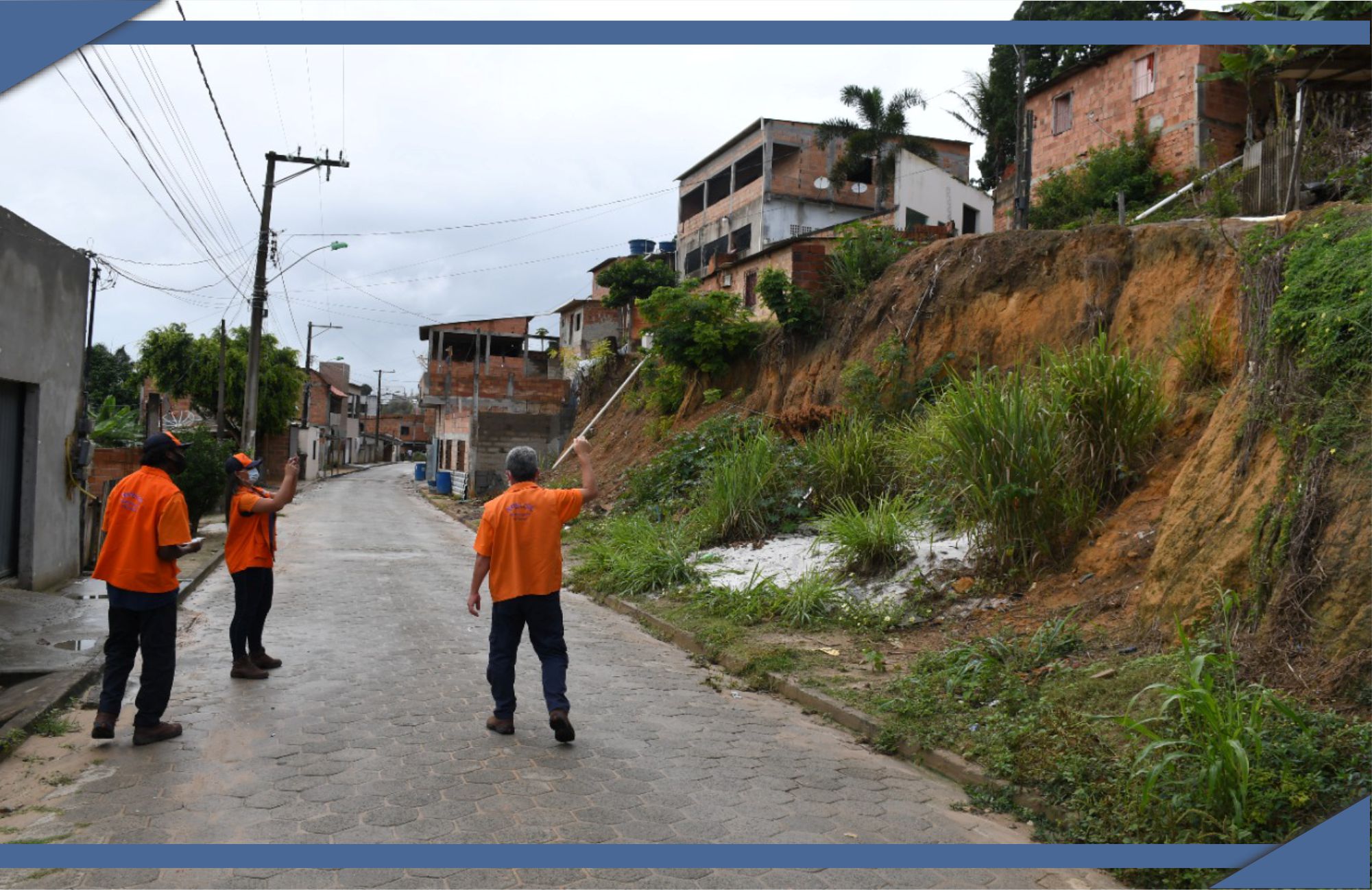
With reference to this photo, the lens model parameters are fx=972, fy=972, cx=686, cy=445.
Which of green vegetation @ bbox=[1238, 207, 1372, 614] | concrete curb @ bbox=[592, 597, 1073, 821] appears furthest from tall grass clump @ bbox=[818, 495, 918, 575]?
green vegetation @ bbox=[1238, 207, 1372, 614]

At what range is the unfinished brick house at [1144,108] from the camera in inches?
928

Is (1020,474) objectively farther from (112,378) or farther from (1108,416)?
(112,378)

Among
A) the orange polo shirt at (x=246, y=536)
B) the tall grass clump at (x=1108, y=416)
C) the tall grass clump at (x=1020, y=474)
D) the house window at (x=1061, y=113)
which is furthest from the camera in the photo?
the house window at (x=1061, y=113)

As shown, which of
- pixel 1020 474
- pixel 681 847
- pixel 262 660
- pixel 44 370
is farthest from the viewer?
pixel 44 370

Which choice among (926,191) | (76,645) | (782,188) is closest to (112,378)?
(782,188)

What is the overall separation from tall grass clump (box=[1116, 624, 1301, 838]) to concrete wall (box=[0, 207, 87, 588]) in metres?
11.1

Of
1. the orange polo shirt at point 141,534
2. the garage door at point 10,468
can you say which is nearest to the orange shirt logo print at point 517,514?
the orange polo shirt at point 141,534

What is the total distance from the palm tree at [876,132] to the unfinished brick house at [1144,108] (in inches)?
249

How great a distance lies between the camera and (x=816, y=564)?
10.6 m

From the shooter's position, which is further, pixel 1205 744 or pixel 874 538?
pixel 874 538

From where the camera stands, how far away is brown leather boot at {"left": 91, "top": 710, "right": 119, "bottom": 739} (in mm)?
5680

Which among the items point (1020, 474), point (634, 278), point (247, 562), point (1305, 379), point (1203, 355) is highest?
point (634, 278)

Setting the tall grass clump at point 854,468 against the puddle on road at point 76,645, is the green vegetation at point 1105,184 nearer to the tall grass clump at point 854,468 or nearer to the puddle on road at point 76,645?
the tall grass clump at point 854,468

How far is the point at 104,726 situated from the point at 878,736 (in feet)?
15.3
